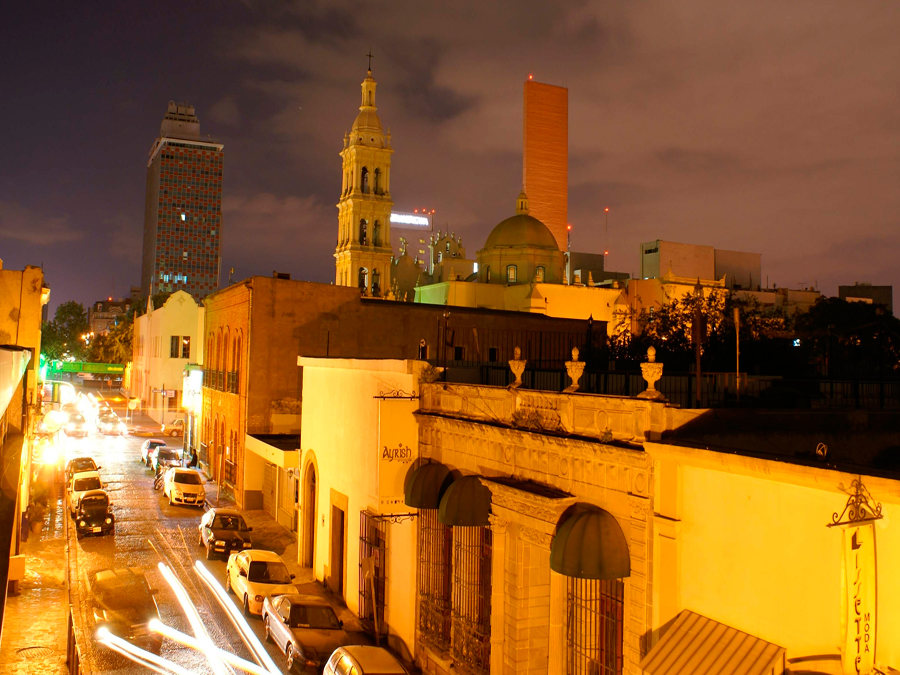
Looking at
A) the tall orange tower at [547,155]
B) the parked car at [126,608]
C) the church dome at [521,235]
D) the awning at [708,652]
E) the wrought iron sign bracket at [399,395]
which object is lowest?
the parked car at [126,608]

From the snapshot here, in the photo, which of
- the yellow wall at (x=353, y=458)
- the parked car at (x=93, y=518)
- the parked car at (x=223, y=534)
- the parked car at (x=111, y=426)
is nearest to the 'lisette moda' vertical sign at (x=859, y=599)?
the yellow wall at (x=353, y=458)

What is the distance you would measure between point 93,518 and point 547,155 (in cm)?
13001

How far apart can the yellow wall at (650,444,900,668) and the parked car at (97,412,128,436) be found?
52.8 metres

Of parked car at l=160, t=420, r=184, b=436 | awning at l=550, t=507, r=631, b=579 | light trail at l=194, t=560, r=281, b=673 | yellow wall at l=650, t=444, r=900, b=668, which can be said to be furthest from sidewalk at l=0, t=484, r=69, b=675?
parked car at l=160, t=420, r=184, b=436

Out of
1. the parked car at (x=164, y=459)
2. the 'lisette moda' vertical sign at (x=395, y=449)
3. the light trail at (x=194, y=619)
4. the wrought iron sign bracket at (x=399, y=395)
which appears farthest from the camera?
the parked car at (x=164, y=459)

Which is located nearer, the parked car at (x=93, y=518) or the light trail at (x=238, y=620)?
Result: the light trail at (x=238, y=620)

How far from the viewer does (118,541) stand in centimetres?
2438

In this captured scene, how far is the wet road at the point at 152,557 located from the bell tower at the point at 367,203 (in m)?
35.9

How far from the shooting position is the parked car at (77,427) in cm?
5427

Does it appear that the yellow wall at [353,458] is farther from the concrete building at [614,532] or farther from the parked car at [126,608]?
the parked car at [126,608]

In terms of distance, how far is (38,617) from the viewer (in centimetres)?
1681

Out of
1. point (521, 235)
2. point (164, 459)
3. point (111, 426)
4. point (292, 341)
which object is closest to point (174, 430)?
point (111, 426)

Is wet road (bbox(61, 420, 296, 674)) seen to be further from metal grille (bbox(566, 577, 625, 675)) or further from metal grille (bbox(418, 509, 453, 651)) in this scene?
metal grille (bbox(566, 577, 625, 675))

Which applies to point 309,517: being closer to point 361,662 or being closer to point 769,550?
point 361,662
